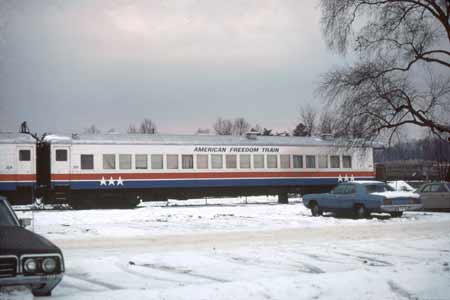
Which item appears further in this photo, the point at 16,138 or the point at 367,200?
the point at 16,138

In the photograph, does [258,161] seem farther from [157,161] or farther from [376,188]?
[376,188]

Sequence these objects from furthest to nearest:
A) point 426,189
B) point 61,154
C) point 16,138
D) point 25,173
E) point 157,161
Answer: point 157,161
point 61,154
point 16,138
point 25,173
point 426,189

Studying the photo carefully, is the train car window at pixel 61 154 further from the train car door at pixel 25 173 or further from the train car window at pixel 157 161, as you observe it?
the train car window at pixel 157 161

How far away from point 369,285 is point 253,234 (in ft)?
24.3

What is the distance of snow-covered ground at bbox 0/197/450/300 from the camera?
7844 mm

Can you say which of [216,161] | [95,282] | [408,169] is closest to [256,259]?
[95,282]

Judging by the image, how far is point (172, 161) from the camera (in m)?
30.8

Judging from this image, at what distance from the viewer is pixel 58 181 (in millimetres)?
27875

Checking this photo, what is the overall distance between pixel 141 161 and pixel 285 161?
28.3ft

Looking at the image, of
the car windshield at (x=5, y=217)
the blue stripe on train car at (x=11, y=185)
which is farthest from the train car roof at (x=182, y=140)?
the car windshield at (x=5, y=217)

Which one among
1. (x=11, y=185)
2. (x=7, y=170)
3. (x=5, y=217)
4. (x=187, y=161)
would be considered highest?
(x=187, y=161)

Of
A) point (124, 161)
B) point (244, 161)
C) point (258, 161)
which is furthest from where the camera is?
point (258, 161)

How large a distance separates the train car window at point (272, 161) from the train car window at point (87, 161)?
1005 cm

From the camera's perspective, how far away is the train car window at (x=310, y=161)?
112ft
